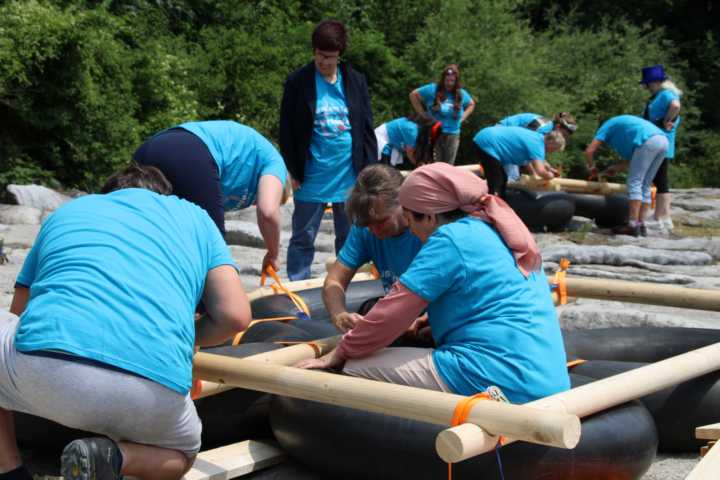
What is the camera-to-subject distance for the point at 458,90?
1058 cm

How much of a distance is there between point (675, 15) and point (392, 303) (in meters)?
23.1

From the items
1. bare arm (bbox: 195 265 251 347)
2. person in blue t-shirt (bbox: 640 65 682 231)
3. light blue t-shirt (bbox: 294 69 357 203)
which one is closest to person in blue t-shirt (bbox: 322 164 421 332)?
bare arm (bbox: 195 265 251 347)

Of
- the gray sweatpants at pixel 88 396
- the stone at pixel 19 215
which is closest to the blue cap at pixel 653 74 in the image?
the stone at pixel 19 215

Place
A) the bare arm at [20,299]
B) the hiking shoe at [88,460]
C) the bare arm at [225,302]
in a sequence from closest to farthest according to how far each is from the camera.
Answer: the hiking shoe at [88,460] → the bare arm at [225,302] → the bare arm at [20,299]

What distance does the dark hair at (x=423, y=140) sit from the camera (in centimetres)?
959

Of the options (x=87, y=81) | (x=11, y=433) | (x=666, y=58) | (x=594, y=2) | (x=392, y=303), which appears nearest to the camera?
(x=11, y=433)

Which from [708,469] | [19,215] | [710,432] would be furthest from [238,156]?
[19,215]

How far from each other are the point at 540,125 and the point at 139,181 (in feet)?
23.7

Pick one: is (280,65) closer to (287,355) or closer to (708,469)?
(287,355)

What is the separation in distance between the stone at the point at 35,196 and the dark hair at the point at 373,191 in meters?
6.23

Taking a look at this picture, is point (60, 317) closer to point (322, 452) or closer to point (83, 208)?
point (83, 208)

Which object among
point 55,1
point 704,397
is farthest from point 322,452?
point 55,1

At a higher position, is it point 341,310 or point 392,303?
point 392,303

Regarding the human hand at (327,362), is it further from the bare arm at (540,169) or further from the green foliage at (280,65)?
the green foliage at (280,65)
